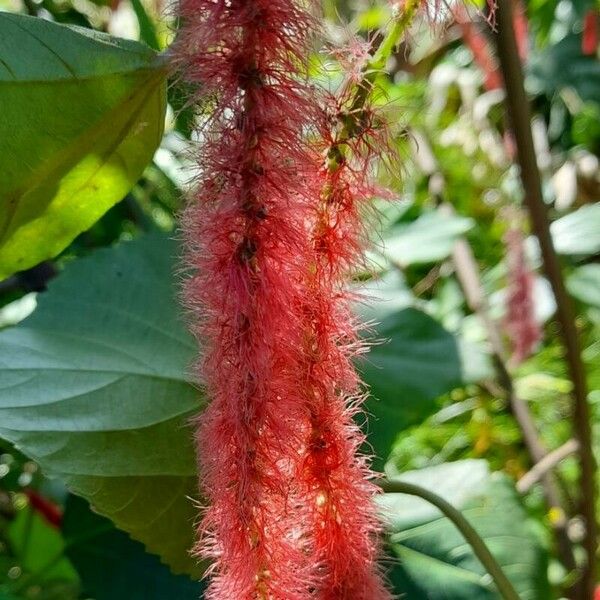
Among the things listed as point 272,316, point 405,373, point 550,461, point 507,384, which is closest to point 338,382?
point 272,316

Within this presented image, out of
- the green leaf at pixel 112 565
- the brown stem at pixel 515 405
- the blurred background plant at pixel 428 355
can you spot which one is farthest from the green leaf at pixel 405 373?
the brown stem at pixel 515 405

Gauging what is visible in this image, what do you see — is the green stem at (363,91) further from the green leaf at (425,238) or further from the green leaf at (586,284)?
the green leaf at (586,284)

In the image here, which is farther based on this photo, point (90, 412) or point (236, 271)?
point (90, 412)

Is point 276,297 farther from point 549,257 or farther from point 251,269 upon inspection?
point 549,257

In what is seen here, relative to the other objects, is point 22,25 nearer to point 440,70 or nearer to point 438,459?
point 438,459

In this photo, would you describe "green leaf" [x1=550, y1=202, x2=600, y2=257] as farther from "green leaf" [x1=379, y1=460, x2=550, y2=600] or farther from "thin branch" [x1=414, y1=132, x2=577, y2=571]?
"green leaf" [x1=379, y1=460, x2=550, y2=600]

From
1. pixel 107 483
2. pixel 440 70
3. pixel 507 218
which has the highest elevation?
pixel 440 70

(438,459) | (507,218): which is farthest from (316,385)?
(438,459)
